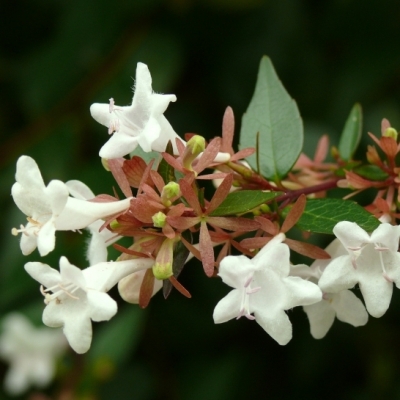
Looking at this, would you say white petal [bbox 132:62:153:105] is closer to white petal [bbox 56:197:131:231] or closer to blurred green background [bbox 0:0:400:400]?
white petal [bbox 56:197:131:231]

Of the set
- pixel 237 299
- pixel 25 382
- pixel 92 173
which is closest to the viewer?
pixel 237 299

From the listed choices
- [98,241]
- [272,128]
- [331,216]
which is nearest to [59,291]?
[98,241]

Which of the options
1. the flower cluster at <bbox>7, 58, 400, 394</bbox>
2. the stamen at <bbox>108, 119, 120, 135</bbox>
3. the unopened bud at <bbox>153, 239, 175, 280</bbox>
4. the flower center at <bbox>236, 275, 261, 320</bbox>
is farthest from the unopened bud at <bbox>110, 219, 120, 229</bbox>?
the flower center at <bbox>236, 275, 261, 320</bbox>

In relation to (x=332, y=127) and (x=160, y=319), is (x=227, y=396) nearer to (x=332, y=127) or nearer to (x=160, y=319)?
(x=160, y=319)

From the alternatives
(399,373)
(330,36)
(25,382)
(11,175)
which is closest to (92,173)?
(11,175)

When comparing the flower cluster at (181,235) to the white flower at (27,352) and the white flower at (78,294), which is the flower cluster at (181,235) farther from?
the white flower at (27,352)
